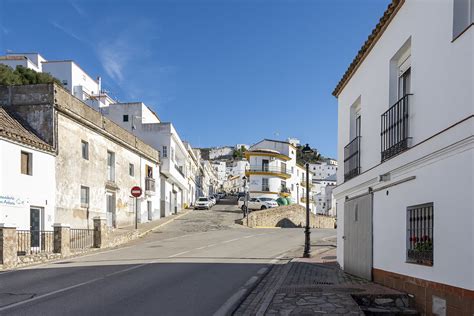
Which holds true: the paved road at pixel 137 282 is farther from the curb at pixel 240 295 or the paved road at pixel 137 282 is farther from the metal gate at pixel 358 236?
the metal gate at pixel 358 236

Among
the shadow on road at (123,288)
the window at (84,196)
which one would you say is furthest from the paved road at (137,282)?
the window at (84,196)

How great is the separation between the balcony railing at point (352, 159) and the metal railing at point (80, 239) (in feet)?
44.2

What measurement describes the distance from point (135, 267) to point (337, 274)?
617 centimetres

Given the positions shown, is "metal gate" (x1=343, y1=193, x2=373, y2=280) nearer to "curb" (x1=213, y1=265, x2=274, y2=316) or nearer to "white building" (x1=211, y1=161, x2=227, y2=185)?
"curb" (x1=213, y1=265, x2=274, y2=316)

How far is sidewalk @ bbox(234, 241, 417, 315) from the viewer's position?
786 cm

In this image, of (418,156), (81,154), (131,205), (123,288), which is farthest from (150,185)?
(418,156)

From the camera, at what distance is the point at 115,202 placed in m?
30.4

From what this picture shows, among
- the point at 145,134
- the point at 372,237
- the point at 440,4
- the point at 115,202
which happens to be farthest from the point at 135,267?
the point at 145,134

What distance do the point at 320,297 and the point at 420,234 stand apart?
7.59 feet

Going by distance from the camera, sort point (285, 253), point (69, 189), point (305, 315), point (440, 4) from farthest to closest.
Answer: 1. point (69, 189)
2. point (285, 253)
3. point (305, 315)
4. point (440, 4)

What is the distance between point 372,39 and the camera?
34.6 ft

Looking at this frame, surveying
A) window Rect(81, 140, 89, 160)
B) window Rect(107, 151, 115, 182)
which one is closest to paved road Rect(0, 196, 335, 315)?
window Rect(81, 140, 89, 160)

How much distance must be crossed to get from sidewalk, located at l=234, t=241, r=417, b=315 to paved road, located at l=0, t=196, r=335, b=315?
2.49 feet

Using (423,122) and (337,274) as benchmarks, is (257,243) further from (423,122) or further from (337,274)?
(423,122)
